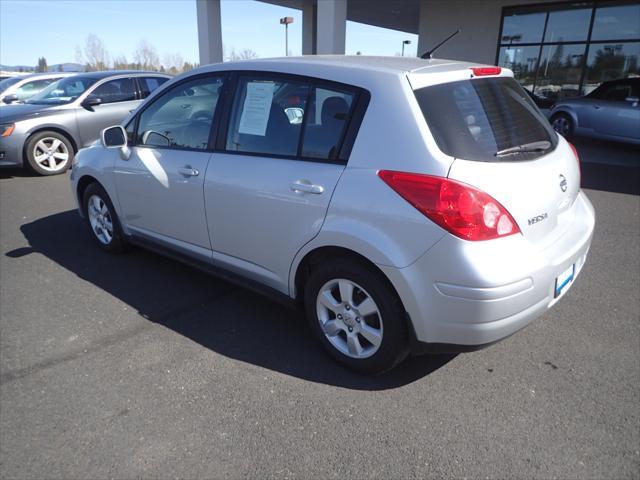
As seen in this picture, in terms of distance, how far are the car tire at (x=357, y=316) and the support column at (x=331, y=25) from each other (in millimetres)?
9646

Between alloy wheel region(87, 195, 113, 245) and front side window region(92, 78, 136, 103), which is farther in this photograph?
front side window region(92, 78, 136, 103)

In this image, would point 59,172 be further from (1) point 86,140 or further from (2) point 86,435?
(2) point 86,435

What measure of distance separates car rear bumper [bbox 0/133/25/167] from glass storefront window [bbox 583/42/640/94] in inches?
529

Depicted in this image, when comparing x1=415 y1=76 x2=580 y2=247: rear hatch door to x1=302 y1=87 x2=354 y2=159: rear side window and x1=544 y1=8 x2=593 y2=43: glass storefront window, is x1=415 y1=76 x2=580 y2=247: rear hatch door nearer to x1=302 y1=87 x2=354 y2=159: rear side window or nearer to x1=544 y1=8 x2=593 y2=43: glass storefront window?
x1=302 y1=87 x2=354 y2=159: rear side window

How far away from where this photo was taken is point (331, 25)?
1142cm

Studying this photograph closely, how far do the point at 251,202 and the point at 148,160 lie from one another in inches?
49.3

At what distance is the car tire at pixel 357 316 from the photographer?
2.56 meters

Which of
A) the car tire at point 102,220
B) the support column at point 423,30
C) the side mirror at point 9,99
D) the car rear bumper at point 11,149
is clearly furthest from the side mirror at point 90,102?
the support column at point 423,30

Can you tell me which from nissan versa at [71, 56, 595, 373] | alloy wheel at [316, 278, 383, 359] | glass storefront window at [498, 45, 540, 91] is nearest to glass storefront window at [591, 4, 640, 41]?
glass storefront window at [498, 45, 540, 91]

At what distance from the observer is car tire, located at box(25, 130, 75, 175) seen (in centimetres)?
820

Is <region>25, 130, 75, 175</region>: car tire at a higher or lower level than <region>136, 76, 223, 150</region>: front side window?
lower

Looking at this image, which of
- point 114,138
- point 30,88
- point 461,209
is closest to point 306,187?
point 461,209

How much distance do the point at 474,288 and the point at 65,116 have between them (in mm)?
8329

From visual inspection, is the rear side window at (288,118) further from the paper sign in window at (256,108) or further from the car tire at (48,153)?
the car tire at (48,153)
